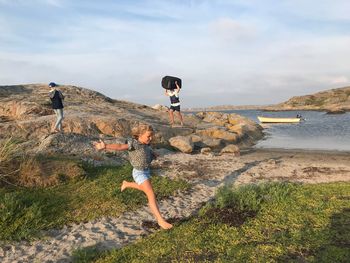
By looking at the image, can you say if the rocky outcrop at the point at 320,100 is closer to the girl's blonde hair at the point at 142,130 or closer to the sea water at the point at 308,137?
the sea water at the point at 308,137

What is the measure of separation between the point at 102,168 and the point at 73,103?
16.8 m

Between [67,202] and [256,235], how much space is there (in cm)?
537

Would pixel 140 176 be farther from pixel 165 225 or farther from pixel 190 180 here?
pixel 190 180

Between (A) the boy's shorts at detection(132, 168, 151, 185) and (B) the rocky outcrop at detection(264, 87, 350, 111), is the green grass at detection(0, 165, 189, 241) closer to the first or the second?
(A) the boy's shorts at detection(132, 168, 151, 185)

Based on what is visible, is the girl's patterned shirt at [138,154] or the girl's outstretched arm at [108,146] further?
the girl's patterned shirt at [138,154]

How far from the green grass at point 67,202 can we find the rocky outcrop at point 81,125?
4.67 m

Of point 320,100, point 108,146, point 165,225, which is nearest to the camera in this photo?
point 108,146

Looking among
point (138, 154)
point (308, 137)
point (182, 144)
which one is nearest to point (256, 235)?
point (138, 154)

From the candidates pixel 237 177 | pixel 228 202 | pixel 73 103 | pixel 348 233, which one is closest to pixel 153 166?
pixel 237 177

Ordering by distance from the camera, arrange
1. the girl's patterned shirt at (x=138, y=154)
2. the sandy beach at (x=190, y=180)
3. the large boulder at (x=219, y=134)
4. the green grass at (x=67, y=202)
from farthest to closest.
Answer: the large boulder at (x=219, y=134), the green grass at (x=67, y=202), the girl's patterned shirt at (x=138, y=154), the sandy beach at (x=190, y=180)

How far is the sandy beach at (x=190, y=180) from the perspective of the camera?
7.69m

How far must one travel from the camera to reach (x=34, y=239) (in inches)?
315

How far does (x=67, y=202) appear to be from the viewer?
10.1 metres

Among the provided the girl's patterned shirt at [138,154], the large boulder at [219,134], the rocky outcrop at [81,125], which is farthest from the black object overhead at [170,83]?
the girl's patterned shirt at [138,154]
